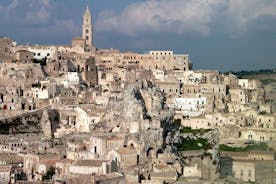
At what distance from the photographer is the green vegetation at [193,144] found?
36406mm

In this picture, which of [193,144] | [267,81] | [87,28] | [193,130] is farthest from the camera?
[87,28]

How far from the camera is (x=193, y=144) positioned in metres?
37.3

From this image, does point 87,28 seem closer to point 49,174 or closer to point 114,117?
point 114,117

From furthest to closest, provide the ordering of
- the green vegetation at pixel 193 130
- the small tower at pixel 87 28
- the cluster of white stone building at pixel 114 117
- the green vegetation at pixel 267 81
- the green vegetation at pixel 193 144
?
1. the small tower at pixel 87 28
2. the green vegetation at pixel 267 81
3. the green vegetation at pixel 193 130
4. the green vegetation at pixel 193 144
5. the cluster of white stone building at pixel 114 117

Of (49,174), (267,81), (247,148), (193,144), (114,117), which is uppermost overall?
(267,81)

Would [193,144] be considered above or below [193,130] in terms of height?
below

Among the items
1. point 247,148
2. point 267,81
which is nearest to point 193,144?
point 247,148

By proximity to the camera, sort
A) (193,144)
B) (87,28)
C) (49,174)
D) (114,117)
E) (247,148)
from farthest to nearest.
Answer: (87,28), (247,148), (193,144), (114,117), (49,174)

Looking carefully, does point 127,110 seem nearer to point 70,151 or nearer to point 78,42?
point 70,151

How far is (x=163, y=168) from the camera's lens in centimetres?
3153

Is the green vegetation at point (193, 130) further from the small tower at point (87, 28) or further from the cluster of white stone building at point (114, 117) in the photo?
the small tower at point (87, 28)

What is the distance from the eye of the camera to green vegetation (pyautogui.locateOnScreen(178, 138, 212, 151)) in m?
36.4

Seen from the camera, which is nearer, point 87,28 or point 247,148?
point 247,148

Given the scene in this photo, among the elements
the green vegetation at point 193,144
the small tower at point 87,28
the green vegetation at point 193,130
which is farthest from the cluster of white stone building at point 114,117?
the small tower at point 87,28
